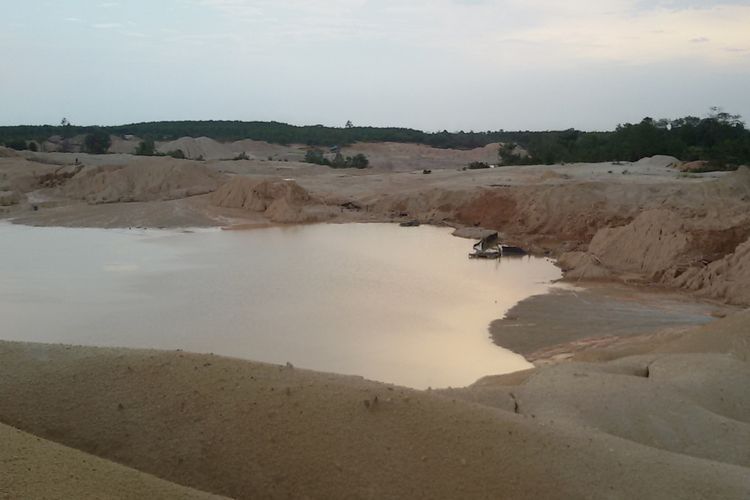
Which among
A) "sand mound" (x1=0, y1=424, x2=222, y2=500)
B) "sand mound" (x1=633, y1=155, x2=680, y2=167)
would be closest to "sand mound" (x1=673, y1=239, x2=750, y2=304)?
"sand mound" (x1=0, y1=424, x2=222, y2=500)

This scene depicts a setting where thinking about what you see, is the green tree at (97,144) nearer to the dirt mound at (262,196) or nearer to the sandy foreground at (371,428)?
the dirt mound at (262,196)

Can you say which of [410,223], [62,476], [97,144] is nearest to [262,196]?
[410,223]

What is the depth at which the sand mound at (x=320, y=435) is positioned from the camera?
3604 millimetres

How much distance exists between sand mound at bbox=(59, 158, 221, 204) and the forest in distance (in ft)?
43.3

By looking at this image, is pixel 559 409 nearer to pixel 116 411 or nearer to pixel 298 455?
pixel 298 455

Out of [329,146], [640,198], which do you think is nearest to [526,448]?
[640,198]

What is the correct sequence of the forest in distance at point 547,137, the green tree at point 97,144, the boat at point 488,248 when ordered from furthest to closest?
1. the green tree at point 97,144
2. the forest in distance at point 547,137
3. the boat at point 488,248

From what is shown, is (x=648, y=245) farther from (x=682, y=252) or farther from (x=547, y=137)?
(x=547, y=137)

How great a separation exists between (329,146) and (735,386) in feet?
172

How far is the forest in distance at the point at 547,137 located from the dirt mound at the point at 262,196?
38.7 ft

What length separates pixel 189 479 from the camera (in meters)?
3.58

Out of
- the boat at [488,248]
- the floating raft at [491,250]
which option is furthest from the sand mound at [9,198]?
the floating raft at [491,250]

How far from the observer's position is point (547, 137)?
41.2m

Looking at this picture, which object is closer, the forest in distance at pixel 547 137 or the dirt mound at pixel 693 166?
the dirt mound at pixel 693 166
